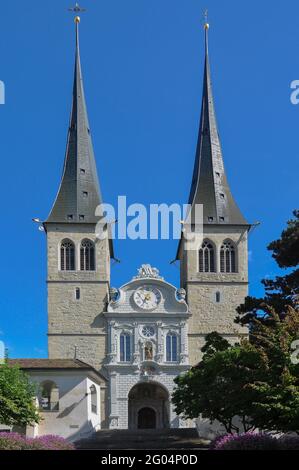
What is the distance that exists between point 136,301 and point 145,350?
12.6 feet

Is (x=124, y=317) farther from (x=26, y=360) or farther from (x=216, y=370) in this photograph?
(x=216, y=370)

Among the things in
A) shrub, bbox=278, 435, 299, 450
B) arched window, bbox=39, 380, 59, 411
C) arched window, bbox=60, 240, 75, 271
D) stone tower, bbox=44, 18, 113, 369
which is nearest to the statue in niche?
stone tower, bbox=44, 18, 113, 369

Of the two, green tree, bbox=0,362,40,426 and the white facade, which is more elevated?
the white facade

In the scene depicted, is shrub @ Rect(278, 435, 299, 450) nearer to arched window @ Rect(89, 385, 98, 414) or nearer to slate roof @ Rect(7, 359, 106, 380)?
slate roof @ Rect(7, 359, 106, 380)

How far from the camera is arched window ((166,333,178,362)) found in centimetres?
6288

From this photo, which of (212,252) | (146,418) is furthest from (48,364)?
(212,252)

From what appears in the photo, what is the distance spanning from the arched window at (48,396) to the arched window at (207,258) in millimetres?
20956

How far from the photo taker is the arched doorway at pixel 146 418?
6450cm

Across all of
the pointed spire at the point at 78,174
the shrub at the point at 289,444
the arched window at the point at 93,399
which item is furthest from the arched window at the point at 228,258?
the shrub at the point at 289,444

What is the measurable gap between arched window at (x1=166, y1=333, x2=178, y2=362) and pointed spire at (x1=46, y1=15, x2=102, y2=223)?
35.4ft

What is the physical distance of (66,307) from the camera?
6375 centimetres

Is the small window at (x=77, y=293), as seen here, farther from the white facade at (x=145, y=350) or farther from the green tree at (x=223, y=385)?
the green tree at (x=223, y=385)
